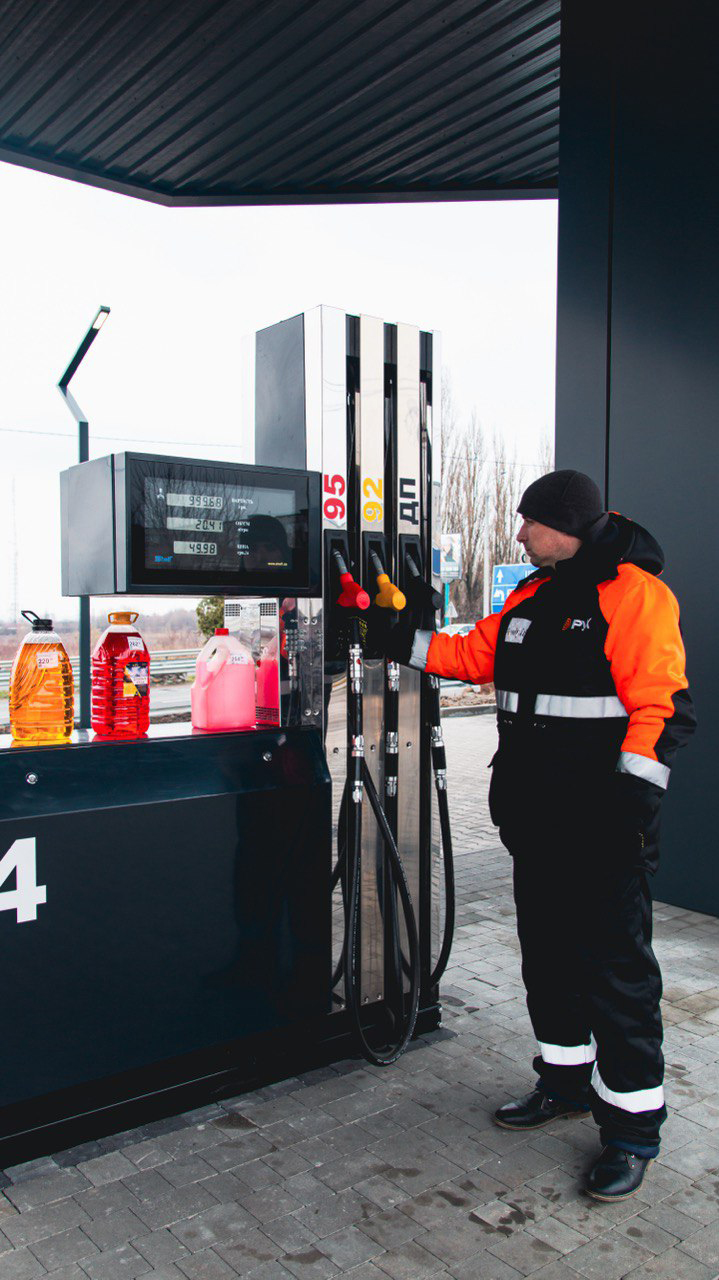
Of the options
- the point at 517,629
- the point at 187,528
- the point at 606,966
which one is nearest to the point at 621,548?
the point at 517,629

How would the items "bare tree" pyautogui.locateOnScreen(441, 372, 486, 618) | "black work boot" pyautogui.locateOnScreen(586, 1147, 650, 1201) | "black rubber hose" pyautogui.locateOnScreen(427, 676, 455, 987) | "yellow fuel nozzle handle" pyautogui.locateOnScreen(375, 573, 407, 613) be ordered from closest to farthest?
"black work boot" pyautogui.locateOnScreen(586, 1147, 650, 1201) → "yellow fuel nozzle handle" pyautogui.locateOnScreen(375, 573, 407, 613) → "black rubber hose" pyautogui.locateOnScreen(427, 676, 455, 987) → "bare tree" pyautogui.locateOnScreen(441, 372, 486, 618)

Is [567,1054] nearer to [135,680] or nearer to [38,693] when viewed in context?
[135,680]

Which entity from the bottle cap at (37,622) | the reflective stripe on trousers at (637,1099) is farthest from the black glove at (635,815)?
the bottle cap at (37,622)

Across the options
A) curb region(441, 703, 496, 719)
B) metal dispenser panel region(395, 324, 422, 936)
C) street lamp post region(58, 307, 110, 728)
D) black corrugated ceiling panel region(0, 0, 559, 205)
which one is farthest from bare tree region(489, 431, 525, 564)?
metal dispenser panel region(395, 324, 422, 936)

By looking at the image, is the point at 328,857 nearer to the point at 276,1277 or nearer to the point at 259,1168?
the point at 259,1168

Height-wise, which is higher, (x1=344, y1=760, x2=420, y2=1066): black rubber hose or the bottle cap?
the bottle cap

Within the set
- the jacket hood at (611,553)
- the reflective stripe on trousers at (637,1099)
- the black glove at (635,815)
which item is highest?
the jacket hood at (611,553)

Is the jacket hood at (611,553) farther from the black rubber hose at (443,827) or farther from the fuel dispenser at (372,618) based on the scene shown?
the black rubber hose at (443,827)

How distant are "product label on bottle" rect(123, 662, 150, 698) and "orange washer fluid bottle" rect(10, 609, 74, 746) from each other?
17 centimetres

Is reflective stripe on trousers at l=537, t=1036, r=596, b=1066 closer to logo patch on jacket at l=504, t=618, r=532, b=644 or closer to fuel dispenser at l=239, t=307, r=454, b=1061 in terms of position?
fuel dispenser at l=239, t=307, r=454, b=1061

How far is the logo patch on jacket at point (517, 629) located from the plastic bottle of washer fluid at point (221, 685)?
2.80 ft

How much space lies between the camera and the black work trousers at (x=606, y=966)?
2652 mm

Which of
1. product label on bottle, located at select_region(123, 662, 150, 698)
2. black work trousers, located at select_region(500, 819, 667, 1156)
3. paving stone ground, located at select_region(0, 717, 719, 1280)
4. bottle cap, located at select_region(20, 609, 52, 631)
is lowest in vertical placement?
paving stone ground, located at select_region(0, 717, 719, 1280)

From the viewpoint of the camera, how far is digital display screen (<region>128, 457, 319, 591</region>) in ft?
9.20
